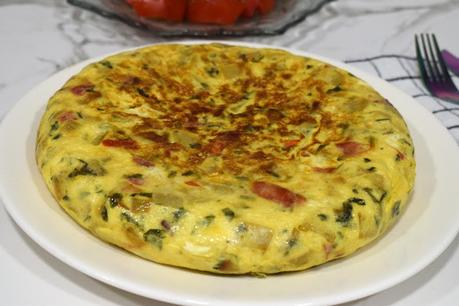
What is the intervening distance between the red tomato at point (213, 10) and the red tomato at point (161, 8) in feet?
0.15

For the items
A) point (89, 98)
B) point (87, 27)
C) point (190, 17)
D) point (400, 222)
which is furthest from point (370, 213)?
A: point (87, 27)

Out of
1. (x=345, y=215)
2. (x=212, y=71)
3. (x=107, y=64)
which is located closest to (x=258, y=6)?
(x=212, y=71)

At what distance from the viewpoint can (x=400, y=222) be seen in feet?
5.72

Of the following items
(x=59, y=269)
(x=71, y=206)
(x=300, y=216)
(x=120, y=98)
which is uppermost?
(x=300, y=216)

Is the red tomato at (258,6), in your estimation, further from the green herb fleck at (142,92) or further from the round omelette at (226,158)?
the green herb fleck at (142,92)

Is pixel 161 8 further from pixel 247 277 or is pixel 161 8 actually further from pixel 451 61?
pixel 247 277

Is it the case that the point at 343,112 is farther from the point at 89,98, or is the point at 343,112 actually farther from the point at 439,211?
the point at 89,98

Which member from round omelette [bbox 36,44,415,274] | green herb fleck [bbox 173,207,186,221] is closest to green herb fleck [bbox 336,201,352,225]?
round omelette [bbox 36,44,415,274]

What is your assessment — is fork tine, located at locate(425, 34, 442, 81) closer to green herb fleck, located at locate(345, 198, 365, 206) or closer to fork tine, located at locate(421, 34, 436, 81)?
fork tine, located at locate(421, 34, 436, 81)

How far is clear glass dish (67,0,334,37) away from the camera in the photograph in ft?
9.77

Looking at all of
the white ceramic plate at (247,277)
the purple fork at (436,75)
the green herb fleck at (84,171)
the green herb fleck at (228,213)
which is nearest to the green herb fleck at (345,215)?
the white ceramic plate at (247,277)

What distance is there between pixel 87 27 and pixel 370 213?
2037 mm

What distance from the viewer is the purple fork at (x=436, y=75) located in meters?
2.63

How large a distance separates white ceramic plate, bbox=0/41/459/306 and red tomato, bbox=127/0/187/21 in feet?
3.78
